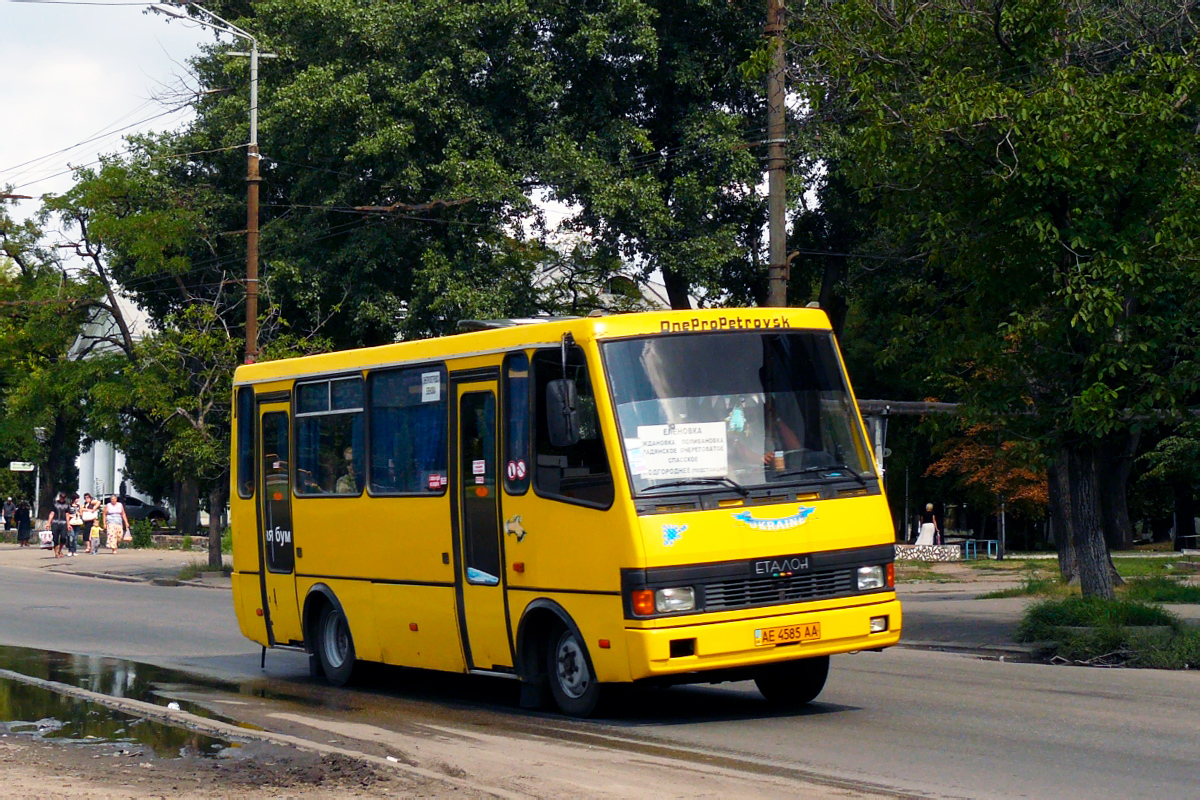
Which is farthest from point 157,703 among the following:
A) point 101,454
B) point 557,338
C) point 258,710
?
point 101,454

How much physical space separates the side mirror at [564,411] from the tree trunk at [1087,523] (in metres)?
8.21

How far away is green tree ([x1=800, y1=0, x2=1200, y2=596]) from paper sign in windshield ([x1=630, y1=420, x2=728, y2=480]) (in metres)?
5.82

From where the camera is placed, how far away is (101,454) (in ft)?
305

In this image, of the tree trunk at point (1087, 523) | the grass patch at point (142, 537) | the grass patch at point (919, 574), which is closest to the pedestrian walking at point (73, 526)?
the grass patch at point (142, 537)

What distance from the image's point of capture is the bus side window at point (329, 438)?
13.2 metres

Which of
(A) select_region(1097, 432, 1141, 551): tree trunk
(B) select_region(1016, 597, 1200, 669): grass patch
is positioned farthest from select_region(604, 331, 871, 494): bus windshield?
(A) select_region(1097, 432, 1141, 551): tree trunk

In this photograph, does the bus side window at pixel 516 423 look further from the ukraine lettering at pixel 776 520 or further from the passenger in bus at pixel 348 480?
the passenger in bus at pixel 348 480

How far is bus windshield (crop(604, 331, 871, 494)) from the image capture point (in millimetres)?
10109

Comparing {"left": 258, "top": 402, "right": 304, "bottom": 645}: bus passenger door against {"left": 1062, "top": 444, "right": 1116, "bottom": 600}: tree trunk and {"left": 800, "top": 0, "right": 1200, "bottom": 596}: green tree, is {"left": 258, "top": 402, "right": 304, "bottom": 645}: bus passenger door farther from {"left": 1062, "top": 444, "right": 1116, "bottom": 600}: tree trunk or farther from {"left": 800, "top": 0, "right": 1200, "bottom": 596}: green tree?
{"left": 1062, "top": 444, "right": 1116, "bottom": 600}: tree trunk

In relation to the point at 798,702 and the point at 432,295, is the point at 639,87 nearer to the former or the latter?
the point at 432,295

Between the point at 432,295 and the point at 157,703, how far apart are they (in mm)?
19179

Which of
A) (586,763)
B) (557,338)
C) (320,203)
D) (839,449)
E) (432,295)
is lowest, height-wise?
(586,763)

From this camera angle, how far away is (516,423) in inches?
437

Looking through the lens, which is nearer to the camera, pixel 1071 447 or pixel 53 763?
pixel 53 763
